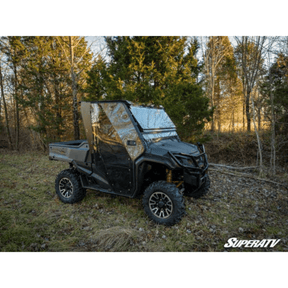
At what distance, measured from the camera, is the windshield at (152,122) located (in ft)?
10.7

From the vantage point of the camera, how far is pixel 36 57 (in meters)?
6.96

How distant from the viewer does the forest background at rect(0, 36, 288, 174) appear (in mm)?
5207

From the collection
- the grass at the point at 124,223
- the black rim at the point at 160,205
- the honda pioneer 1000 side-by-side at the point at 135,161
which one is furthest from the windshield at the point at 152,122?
the grass at the point at 124,223

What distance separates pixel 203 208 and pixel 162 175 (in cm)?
115

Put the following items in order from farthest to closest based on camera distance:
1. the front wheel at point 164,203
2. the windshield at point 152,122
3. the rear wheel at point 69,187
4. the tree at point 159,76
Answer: the tree at point 159,76
the rear wheel at point 69,187
the windshield at point 152,122
the front wheel at point 164,203

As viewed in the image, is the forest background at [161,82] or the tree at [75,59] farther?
the tree at [75,59]

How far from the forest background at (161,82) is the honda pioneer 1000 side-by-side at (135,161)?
3.09m

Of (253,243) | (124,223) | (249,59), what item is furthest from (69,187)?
Result: (249,59)

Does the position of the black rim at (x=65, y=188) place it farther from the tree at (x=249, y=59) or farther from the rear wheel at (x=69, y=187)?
the tree at (x=249, y=59)

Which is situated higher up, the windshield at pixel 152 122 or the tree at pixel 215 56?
the tree at pixel 215 56

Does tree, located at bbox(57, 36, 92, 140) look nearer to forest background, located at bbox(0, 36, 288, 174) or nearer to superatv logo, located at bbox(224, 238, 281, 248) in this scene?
forest background, located at bbox(0, 36, 288, 174)

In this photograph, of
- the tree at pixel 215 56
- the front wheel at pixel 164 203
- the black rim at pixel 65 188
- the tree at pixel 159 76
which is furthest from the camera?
the tree at pixel 159 76

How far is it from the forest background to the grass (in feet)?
8.27

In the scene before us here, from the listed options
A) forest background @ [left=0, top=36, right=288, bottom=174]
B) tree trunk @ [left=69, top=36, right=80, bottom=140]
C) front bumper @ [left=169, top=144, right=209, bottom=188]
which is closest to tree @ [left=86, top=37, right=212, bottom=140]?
forest background @ [left=0, top=36, right=288, bottom=174]
